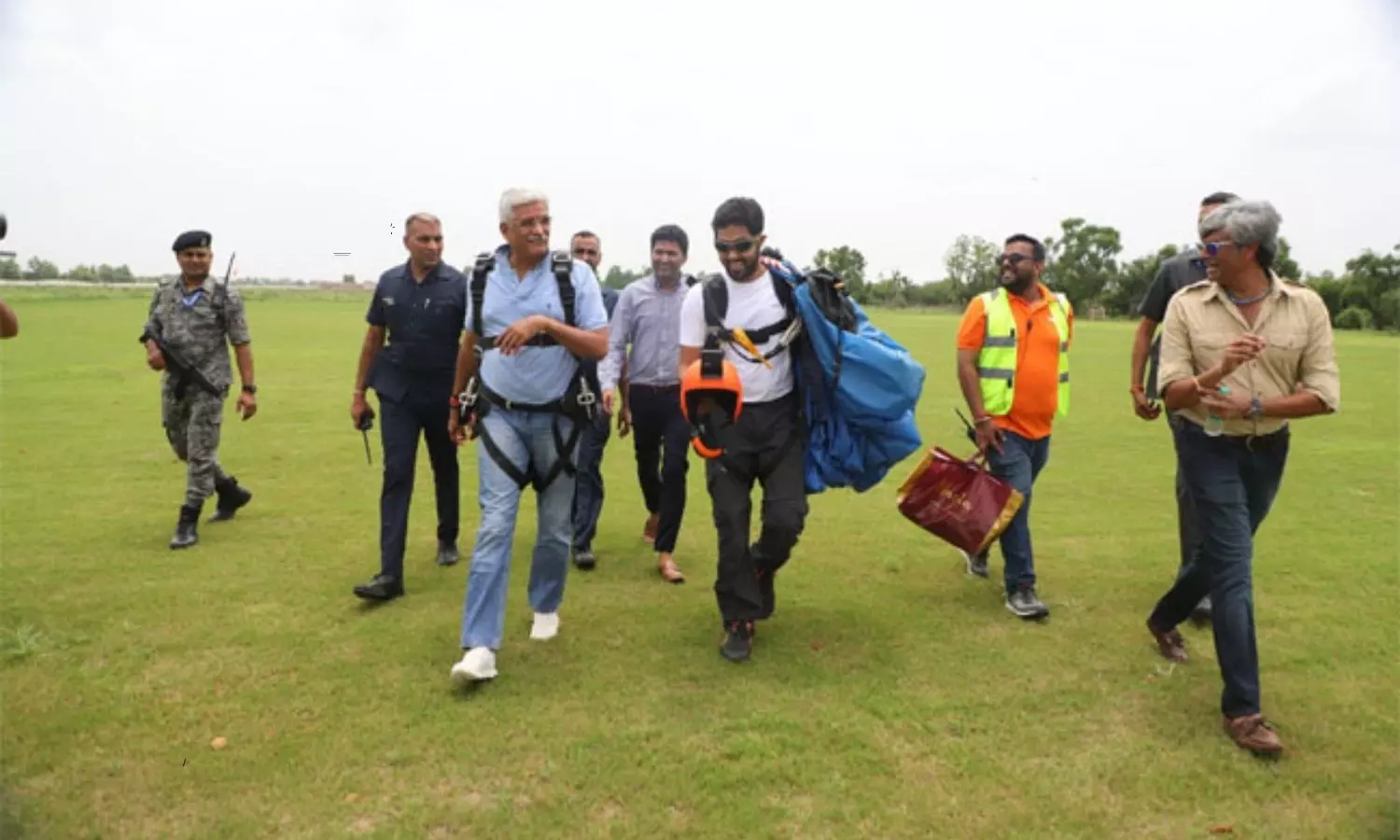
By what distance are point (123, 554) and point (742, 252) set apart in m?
4.71

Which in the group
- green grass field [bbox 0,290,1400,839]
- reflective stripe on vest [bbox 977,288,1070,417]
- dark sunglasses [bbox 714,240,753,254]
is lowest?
green grass field [bbox 0,290,1400,839]

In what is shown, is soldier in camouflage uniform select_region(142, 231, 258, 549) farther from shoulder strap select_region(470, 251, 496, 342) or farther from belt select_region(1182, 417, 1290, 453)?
belt select_region(1182, 417, 1290, 453)

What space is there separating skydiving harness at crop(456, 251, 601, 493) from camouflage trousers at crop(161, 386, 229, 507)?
9.62 ft

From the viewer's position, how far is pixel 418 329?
5594 mm

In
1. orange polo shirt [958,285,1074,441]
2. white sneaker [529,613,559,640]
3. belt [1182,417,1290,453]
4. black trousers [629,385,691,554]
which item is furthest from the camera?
black trousers [629,385,691,554]

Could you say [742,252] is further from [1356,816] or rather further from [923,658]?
[1356,816]

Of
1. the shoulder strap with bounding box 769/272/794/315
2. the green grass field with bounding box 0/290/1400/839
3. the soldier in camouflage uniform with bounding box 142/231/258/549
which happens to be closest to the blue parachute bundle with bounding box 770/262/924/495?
the shoulder strap with bounding box 769/272/794/315

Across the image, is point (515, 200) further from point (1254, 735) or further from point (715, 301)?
point (1254, 735)

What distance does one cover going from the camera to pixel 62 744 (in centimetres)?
369

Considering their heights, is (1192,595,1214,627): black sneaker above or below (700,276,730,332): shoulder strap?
below

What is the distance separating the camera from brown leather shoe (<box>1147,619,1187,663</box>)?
460 cm

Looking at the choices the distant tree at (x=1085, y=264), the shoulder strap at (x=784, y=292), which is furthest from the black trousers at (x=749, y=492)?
the distant tree at (x=1085, y=264)

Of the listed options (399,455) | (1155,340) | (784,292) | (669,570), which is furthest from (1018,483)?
(399,455)

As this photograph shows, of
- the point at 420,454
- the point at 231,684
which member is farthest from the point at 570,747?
the point at 420,454
